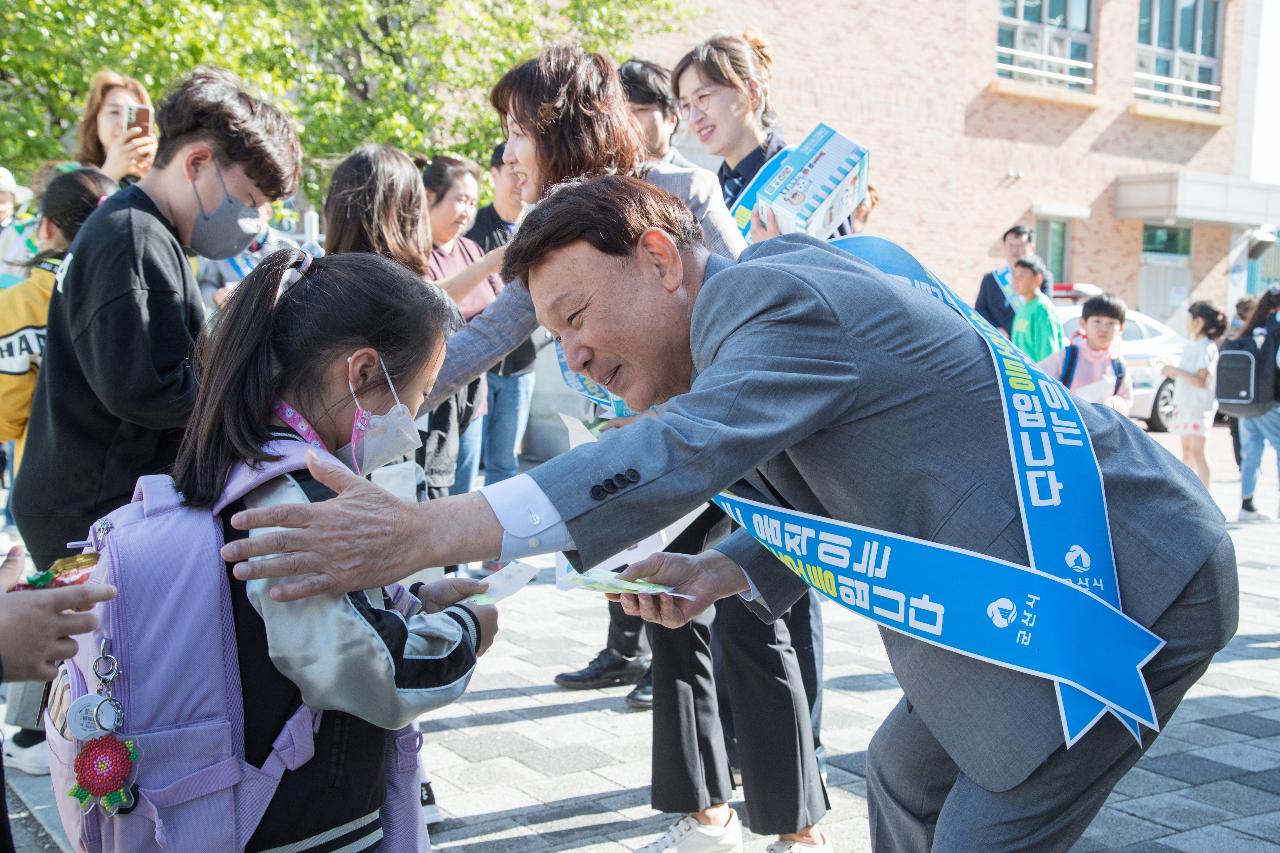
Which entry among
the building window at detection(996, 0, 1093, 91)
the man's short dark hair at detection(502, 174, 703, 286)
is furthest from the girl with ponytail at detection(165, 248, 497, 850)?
the building window at detection(996, 0, 1093, 91)

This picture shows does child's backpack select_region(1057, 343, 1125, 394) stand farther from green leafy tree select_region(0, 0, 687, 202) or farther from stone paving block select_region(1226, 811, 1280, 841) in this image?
green leafy tree select_region(0, 0, 687, 202)

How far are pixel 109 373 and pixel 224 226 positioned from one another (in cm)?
51

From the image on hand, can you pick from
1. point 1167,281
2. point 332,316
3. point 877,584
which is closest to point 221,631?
point 332,316

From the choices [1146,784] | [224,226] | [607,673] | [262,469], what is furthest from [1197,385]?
[262,469]

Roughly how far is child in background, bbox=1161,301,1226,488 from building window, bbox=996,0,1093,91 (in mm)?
16652

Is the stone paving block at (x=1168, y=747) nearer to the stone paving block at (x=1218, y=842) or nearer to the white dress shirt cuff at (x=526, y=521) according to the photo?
the stone paving block at (x=1218, y=842)

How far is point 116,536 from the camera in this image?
175 cm

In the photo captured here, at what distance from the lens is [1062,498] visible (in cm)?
175

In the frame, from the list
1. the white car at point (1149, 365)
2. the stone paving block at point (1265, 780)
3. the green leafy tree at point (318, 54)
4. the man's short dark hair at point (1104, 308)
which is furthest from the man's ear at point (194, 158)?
the white car at point (1149, 365)

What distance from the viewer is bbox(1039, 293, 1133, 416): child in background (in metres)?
7.59

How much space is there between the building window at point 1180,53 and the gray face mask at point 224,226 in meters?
28.1

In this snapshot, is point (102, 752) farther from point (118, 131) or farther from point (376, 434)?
point (118, 131)

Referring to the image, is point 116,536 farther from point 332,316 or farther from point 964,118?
point 964,118

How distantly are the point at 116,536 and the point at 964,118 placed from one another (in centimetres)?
2563
